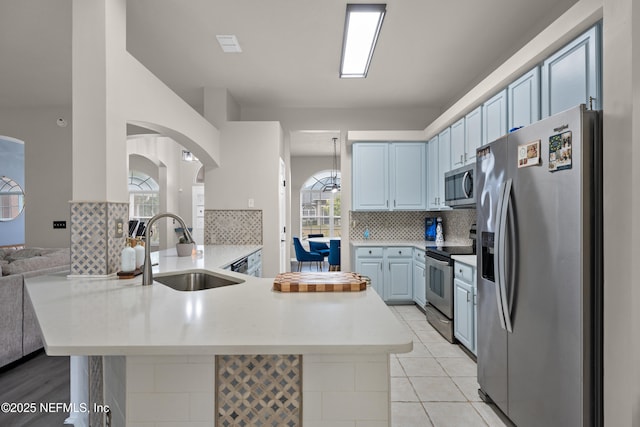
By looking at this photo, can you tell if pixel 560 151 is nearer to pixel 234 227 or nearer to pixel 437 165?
pixel 437 165

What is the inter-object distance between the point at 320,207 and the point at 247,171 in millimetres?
5864

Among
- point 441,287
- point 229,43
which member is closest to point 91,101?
point 229,43

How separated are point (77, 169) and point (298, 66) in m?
2.41

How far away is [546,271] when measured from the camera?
1648 mm

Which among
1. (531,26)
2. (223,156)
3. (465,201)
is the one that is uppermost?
(531,26)

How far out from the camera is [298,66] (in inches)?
145

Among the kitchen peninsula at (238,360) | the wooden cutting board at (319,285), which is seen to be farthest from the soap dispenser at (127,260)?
the wooden cutting board at (319,285)

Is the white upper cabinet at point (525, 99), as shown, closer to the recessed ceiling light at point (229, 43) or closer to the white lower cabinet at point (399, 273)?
the white lower cabinet at point (399, 273)

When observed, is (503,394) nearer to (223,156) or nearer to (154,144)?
(223,156)

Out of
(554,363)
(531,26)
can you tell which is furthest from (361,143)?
(554,363)

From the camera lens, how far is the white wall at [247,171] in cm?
447

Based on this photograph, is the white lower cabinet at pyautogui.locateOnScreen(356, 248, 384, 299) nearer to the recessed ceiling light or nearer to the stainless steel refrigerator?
the stainless steel refrigerator

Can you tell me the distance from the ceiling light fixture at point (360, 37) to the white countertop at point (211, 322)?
7.09ft

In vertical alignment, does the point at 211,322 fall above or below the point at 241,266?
above
